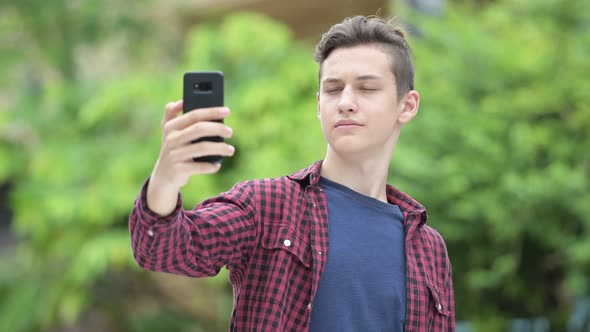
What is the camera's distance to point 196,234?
163 cm

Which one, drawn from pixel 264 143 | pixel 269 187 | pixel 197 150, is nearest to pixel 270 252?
pixel 269 187

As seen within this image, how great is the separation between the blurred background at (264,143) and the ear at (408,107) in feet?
11.1

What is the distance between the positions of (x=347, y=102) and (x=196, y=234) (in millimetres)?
463

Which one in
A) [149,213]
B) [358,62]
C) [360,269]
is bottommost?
[360,269]

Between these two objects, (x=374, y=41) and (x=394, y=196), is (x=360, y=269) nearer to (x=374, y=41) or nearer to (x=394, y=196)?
(x=394, y=196)

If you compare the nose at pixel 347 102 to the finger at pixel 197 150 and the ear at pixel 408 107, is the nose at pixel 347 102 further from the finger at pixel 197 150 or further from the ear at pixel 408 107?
the finger at pixel 197 150

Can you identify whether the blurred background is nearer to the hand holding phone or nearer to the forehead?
the forehead

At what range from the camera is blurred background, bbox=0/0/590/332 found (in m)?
5.57

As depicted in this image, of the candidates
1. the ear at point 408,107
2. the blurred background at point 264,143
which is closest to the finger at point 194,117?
the ear at point 408,107

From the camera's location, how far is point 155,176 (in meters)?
1.47

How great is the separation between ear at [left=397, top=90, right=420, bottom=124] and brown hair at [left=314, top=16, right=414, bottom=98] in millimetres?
18

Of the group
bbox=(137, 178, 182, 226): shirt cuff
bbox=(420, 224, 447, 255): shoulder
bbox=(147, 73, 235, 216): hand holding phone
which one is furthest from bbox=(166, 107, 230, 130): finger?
bbox=(420, 224, 447, 255): shoulder

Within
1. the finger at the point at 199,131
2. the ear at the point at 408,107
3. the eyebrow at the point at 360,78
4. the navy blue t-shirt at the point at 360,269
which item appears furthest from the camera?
the ear at the point at 408,107

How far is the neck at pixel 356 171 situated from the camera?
193cm
